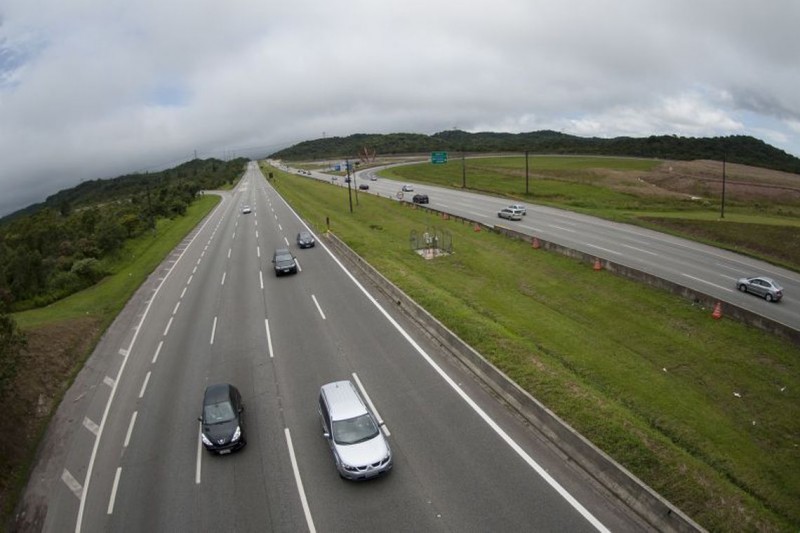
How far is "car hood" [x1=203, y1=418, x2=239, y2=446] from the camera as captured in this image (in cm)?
1420

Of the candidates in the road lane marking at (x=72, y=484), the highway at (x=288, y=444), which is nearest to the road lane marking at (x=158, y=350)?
the highway at (x=288, y=444)

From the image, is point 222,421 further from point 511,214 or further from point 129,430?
point 511,214

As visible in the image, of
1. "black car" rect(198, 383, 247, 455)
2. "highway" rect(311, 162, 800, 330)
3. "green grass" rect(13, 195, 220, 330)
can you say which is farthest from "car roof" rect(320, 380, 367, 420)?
"highway" rect(311, 162, 800, 330)

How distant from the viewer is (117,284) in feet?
116

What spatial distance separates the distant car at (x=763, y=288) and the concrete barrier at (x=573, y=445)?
23429 millimetres

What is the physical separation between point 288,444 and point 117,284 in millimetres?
27533

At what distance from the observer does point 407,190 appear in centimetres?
8394

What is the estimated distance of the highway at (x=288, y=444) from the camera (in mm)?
11789

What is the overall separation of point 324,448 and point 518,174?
309 ft

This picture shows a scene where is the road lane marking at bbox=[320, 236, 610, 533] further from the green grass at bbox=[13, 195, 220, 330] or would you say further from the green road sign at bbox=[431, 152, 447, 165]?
the green road sign at bbox=[431, 152, 447, 165]

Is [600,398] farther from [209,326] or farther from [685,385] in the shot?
[209,326]

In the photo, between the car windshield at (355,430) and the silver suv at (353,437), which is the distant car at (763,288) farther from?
the car windshield at (355,430)

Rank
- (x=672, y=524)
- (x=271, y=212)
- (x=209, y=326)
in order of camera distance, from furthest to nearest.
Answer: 1. (x=271, y=212)
2. (x=209, y=326)
3. (x=672, y=524)

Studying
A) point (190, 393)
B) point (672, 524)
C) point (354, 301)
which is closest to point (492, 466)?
point (672, 524)
